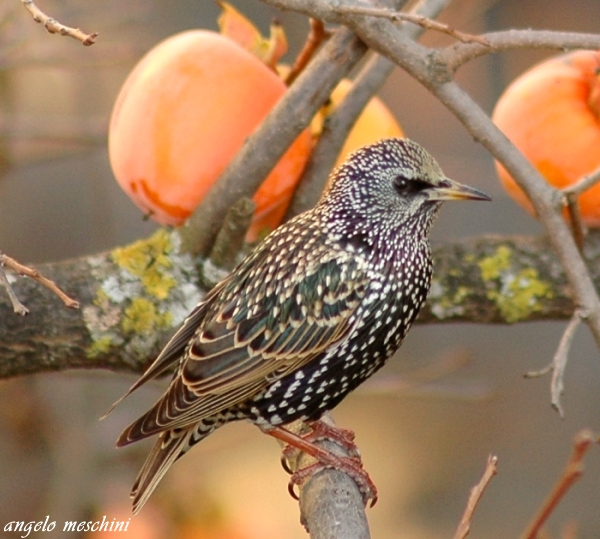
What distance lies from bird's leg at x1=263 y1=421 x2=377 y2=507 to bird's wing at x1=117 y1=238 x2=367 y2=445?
215 millimetres

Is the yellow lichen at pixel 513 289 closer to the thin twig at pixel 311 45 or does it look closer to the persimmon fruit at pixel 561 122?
the persimmon fruit at pixel 561 122

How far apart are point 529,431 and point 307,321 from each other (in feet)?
11.5

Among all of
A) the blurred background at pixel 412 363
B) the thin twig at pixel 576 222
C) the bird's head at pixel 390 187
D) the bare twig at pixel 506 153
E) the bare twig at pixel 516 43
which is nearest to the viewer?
the bare twig at pixel 516 43

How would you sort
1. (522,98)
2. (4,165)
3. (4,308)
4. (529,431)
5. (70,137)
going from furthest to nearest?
(529,431)
(4,165)
(70,137)
(522,98)
(4,308)

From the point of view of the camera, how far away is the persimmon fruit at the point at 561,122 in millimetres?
2549

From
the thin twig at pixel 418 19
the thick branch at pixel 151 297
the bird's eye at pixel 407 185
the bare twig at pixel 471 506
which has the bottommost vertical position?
the thick branch at pixel 151 297

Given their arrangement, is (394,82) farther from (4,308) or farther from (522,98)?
(4,308)

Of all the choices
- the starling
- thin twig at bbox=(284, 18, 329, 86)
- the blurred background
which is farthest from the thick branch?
the blurred background

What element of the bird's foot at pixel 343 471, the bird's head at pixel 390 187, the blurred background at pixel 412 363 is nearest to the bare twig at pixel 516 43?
the bird's head at pixel 390 187

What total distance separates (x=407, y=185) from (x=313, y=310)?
39 cm

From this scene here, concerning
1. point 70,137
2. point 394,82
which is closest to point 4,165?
point 70,137

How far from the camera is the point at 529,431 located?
544 cm

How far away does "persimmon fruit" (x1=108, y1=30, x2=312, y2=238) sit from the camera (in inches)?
92.8

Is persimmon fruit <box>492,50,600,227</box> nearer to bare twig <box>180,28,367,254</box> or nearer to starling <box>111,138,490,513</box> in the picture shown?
starling <box>111,138,490,513</box>
